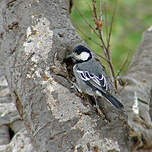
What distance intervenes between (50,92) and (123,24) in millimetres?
3778

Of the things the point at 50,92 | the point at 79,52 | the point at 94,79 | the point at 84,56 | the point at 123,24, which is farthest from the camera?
the point at 123,24

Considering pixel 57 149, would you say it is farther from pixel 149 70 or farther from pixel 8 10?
pixel 149 70

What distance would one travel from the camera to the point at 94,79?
291 cm

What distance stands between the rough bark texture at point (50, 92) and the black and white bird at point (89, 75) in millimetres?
83

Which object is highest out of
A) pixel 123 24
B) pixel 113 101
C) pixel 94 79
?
pixel 123 24

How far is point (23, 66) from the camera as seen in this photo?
254 cm

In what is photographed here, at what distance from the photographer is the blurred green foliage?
16.7ft

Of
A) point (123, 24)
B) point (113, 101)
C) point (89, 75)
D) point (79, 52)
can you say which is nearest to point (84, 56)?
point (89, 75)

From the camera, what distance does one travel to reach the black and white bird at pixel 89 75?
Result: 2.62 m

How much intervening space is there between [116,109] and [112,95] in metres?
0.18

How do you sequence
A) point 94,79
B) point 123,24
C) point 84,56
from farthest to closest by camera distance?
point 123,24
point 84,56
point 94,79

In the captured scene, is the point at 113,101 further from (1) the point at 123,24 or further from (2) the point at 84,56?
(1) the point at 123,24

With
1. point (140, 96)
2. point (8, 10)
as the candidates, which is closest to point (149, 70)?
point (140, 96)

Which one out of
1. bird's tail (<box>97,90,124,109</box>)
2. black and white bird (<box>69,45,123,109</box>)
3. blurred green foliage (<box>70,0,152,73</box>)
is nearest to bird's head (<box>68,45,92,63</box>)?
black and white bird (<box>69,45,123,109</box>)
